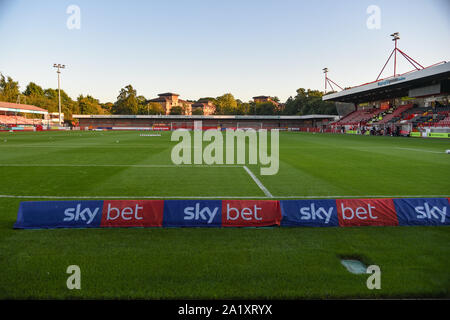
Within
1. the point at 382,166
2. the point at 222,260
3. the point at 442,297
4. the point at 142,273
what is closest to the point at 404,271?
the point at 442,297

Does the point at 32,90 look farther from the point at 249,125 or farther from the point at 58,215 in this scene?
the point at 58,215

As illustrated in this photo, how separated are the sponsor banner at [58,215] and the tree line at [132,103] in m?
87.6

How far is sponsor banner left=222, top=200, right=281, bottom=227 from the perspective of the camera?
5039 mm

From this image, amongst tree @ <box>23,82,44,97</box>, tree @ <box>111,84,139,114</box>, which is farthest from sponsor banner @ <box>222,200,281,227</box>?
tree @ <box>23,82,44,97</box>

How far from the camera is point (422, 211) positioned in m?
5.21

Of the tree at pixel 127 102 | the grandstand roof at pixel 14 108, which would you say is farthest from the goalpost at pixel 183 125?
the grandstand roof at pixel 14 108

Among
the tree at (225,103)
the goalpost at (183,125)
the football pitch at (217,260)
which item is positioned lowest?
the football pitch at (217,260)

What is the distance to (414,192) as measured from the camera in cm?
755

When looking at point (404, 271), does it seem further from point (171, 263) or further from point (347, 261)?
point (171, 263)

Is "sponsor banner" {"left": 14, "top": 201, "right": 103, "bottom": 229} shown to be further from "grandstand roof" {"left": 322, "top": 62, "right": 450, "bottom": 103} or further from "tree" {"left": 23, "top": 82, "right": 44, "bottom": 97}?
"tree" {"left": 23, "top": 82, "right": 44, "bottom": 97}

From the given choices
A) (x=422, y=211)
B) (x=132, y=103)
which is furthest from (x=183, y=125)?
(x=422, y=211)

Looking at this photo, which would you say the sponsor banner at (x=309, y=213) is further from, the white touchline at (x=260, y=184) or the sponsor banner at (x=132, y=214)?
the sponsor banner at (x=132, y=214)

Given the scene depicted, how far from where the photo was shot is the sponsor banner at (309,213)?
5055 millimetres
